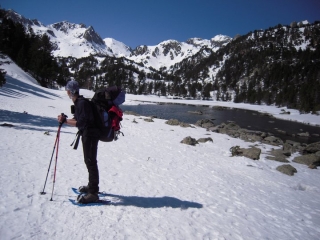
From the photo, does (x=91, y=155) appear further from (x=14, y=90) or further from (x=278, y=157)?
(x=14, y=90)

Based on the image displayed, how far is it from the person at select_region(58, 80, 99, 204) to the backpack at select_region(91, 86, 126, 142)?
186mm

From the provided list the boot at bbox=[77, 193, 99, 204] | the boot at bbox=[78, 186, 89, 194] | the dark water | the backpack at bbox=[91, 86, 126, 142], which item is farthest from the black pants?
the dark water

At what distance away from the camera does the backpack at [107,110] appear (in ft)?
17.7

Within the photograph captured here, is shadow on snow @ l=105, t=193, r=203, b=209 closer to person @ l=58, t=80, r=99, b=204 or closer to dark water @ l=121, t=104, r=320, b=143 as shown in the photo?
person @ l=58, t=80, r=99, b=204

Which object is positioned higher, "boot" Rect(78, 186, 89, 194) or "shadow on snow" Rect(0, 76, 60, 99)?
"shadow on snow" Rect(0, 76, 60, 99)

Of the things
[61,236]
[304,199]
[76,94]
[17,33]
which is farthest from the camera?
[17,33]

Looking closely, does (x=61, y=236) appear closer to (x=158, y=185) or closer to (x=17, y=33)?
(x=158, y=185)

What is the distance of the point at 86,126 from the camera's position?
5.20m

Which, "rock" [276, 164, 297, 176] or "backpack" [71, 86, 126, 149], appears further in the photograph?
→ "rock" [276, 164, 297, 176]

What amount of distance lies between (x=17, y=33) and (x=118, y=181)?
9486cm

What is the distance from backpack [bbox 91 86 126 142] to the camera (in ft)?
17.7

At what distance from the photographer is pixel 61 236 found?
443 cm

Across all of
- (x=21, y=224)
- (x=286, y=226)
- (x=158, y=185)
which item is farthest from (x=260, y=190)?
(x=21, y=224)

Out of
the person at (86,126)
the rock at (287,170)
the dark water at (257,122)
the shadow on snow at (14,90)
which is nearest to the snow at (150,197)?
the rock at (287,170)
